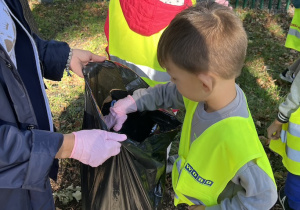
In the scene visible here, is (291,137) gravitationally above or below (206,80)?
below

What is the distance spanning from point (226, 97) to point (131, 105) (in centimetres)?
51

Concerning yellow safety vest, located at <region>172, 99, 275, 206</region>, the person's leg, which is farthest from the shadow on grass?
yellow safety vest, located at <region>172, 99, 275, 206</region>

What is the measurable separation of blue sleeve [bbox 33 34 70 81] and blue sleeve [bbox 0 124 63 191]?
66 centimetres

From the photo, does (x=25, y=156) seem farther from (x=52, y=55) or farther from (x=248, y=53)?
(x=248, y=53)

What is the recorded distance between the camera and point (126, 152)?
4.60 ft

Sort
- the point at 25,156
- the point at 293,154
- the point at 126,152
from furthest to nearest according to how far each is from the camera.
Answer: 1. the point at 293,154
2. the point at 126,152
3. the point at 25,156

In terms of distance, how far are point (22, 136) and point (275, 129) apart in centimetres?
153

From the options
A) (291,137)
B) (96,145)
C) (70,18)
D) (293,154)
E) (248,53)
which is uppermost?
(96,145)

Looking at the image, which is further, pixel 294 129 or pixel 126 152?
pixel 294 129

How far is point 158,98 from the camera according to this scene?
1.62 m

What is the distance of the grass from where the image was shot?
→ 3326 mm

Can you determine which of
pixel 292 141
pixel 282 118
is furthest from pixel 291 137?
pixel 282 118

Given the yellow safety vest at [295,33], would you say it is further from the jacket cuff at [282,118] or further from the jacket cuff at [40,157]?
the jacket cuff at [40,157]

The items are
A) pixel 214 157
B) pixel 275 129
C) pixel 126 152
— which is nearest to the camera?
pixel 214 157
